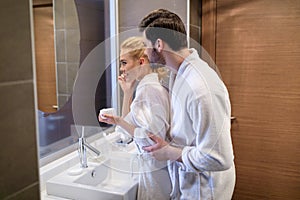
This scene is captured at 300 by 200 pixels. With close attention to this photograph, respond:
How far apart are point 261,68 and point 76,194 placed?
1.61 meters

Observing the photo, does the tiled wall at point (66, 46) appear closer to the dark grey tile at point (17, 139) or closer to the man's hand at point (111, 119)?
the man's hand at point (111, 119)

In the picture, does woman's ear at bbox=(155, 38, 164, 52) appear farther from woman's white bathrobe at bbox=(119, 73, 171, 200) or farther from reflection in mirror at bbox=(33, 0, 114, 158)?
reflection in mirror at bbox=(33, 0, 114, 158)

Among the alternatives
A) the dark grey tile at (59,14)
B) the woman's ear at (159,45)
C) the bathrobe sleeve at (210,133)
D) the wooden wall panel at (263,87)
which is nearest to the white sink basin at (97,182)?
the bathrobe sleeve at (210,133)

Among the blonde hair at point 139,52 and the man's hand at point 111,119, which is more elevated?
the blonde hair at point 139,52

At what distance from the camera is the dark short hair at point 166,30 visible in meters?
1.17

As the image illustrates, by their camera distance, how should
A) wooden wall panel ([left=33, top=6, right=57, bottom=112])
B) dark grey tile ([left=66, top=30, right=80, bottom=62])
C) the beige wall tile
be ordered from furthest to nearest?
1. dark grey tile ([left=66, top=30, right=80, bottom=62])
2. wooden wall panel ([left=33, top=6, right=57, bottom=112])
3. the beige wall tile

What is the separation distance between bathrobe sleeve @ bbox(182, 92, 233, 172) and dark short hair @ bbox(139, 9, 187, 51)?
238 mm

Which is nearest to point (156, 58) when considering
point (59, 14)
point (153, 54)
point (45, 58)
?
point (153, 54)

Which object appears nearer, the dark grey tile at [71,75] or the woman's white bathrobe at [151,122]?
the woman's white bathrobe at [151,122]

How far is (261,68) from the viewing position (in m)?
2.26

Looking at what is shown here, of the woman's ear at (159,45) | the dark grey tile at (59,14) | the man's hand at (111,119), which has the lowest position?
the man's hand at (111,119)

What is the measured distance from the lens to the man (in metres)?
1.10

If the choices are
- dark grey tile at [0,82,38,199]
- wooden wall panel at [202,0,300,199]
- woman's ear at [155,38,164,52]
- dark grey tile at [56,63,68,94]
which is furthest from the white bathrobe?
wooden wall panel at [202,0,300,199]

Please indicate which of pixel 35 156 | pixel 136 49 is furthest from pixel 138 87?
pixel 35 156
